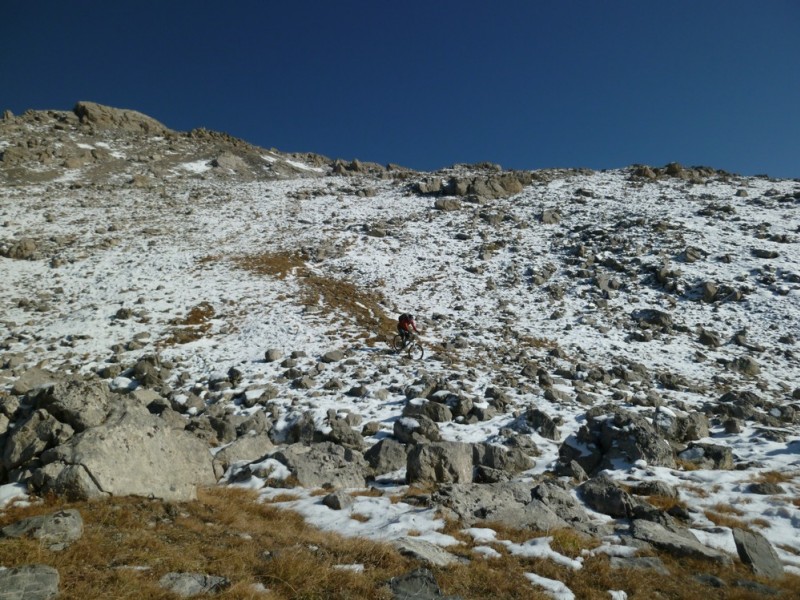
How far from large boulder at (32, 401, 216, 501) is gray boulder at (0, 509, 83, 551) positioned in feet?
4.69

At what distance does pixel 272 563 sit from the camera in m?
5.89

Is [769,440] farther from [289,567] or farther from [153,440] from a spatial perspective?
[153,440]

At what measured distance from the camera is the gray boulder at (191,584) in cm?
512

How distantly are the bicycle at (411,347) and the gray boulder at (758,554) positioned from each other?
1244cm

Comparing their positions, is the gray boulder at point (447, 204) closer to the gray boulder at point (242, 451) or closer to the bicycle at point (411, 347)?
the bicycle at point (411, 347)

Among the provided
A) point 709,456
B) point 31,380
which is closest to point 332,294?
point 31,380

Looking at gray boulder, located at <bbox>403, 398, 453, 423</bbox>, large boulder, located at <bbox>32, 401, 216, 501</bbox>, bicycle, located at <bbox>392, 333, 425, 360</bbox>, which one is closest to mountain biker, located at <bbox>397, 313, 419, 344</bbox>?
bicycle, located at <bbox>392, 333, 425, 360</bbox>

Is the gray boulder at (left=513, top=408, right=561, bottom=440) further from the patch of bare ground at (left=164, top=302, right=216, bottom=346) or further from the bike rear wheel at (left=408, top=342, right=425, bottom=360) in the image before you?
the patch of bare ground at (left=164, top=302, right=216, bottom=346)

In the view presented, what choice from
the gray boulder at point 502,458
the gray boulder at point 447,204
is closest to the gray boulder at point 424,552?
the gray boulder at point 502,458

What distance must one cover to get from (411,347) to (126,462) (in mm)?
12185

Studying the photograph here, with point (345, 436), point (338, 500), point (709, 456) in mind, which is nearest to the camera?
point (338, 500)

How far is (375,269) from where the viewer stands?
95.8 ft

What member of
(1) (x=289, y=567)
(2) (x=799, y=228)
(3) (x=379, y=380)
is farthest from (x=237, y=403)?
(2) (x=799, y=228)

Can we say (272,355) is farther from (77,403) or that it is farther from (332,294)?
(77,403)
